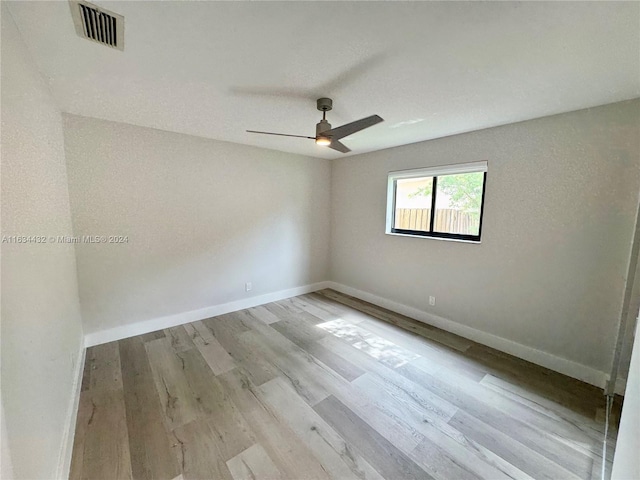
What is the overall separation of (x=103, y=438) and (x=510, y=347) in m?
3.41

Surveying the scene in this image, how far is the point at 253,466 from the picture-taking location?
4.74ft

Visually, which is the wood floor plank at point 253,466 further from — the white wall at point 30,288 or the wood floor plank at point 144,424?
the white wall at point 30,288

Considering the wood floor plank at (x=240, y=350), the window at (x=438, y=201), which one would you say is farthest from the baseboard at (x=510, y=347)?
the wood floor plank at (x=240, y=350)

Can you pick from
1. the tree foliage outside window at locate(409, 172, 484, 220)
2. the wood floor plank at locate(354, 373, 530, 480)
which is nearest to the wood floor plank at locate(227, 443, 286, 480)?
the wood floor plank at locate(354, 373, 530, 480)

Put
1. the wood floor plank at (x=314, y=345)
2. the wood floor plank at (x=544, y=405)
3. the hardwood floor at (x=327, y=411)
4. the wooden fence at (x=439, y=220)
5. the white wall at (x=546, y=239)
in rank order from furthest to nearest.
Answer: the wooden fence at (x=439, y=220) → the wood floor plank at (x=314, y=345) → the white wall at (x=546, y=239) → the wood floor plank at (x=544, y=405) → the hardwood floor at (x=327, y=411)

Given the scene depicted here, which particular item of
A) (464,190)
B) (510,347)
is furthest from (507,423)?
(464,190)

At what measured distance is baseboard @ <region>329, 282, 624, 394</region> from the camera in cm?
218

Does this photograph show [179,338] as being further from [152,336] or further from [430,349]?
[430,349]

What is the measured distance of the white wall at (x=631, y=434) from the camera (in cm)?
90

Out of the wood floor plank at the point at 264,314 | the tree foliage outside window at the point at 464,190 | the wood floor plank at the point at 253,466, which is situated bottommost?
the wood floor plank at the point at 253,466

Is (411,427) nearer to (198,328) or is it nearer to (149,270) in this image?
(198,328)

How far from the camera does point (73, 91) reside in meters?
1.92

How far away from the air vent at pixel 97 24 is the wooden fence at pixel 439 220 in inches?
126

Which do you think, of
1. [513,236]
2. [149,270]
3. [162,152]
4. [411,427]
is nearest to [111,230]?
[149,270]
